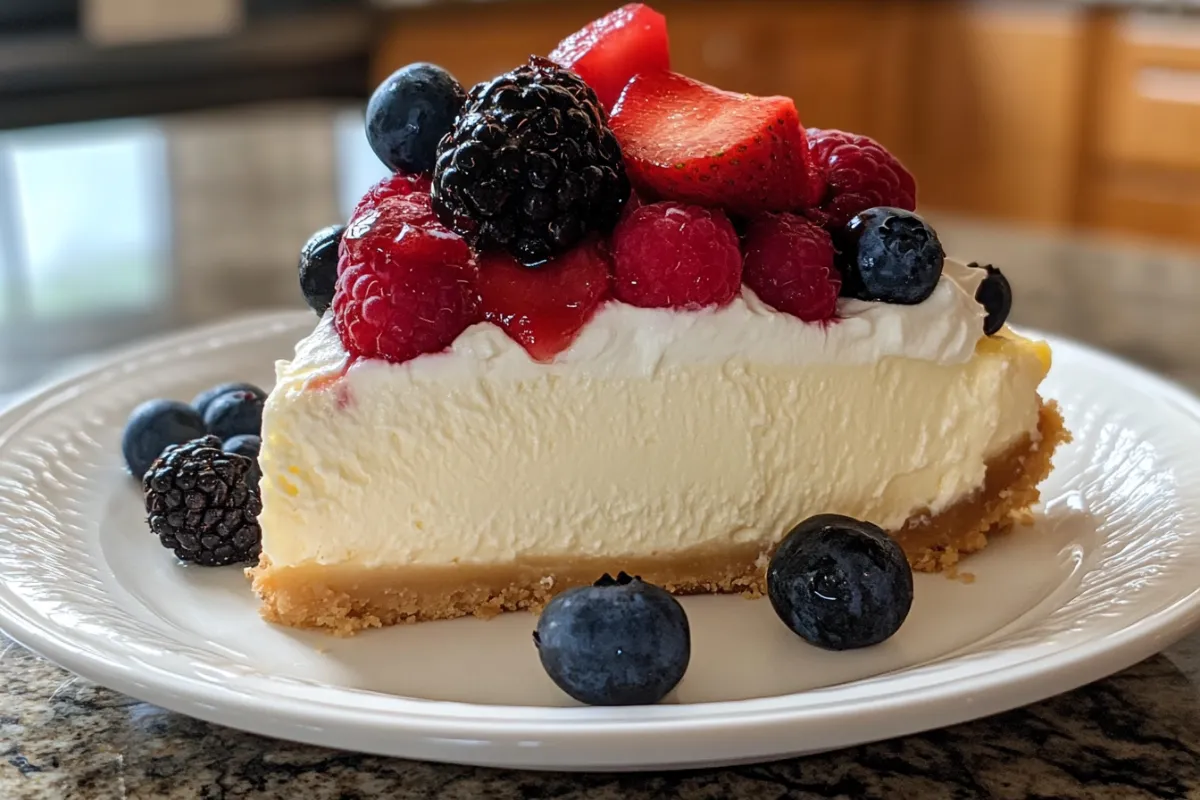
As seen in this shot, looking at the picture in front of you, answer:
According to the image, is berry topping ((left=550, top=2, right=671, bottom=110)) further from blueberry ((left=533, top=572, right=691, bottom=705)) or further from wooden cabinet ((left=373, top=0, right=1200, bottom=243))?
wooden cabinet ((left=373, top=0, right=1200, bottom=243))

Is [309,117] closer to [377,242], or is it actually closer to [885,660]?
[377,242]

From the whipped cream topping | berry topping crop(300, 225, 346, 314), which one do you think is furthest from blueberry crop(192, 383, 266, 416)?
the whipped cream topping

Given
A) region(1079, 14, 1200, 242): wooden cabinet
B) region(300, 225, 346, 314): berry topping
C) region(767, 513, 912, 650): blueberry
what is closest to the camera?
region(767, 513, 912, 650): blueberry

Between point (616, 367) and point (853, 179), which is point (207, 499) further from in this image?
point (853, 179)

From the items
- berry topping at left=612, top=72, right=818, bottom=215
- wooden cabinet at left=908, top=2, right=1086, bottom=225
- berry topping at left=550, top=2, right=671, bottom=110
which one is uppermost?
berry topping at left=550, top=2, right=671, bottom=110

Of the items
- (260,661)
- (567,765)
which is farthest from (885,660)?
(260,661)

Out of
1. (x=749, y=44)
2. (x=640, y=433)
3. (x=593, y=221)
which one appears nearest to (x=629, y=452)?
(x=640, y=433)

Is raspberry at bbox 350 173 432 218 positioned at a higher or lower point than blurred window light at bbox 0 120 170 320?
higher
